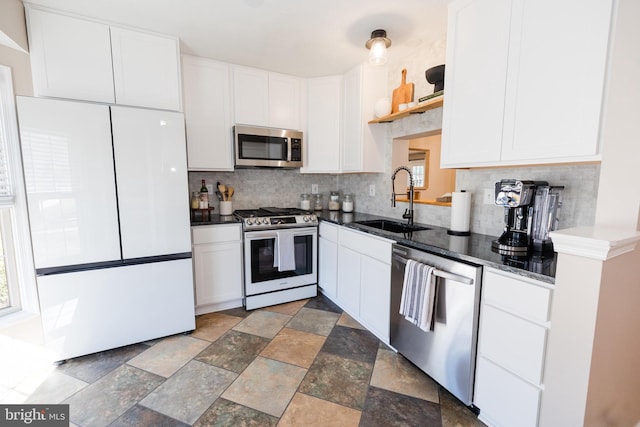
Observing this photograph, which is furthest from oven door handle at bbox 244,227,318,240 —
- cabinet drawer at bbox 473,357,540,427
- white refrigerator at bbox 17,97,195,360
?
cabinet drawer at bbox 473,357,540,427

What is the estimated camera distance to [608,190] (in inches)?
50.3

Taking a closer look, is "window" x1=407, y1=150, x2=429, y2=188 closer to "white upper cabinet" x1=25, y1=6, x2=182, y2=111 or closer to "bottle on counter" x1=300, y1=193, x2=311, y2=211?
"bottle on counter" x1=300, y1=193, x2=311, y2=211

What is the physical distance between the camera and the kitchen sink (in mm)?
2406

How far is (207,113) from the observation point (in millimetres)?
2672

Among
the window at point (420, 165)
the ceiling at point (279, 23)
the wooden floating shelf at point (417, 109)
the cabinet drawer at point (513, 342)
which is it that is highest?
the ceiling at point (279, 23)

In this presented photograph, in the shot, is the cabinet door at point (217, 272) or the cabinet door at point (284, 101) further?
the cabinet door at point (284, 101)

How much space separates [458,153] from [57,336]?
9.92ft

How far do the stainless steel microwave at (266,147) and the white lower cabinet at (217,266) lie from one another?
0.72 meters

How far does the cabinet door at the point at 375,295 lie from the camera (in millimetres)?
2107

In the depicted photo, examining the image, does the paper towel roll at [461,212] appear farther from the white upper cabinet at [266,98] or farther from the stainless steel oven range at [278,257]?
the white upper cabinet at [266,98]

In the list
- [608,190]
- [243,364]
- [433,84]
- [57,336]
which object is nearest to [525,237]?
[608,190]

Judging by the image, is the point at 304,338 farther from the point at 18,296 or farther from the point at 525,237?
the point at 18,296

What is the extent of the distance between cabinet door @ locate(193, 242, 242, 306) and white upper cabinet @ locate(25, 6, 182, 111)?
1.27m

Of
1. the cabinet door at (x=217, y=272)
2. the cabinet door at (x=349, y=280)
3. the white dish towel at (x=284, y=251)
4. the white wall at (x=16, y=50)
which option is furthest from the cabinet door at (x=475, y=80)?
the white wall at (x=16, y=50)
